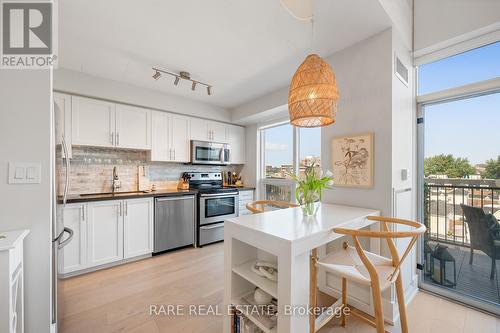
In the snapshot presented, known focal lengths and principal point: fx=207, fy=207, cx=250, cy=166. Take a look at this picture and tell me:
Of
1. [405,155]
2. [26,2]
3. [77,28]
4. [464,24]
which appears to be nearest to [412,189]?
[405,155]

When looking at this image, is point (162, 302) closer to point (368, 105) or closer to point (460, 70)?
point (368, 105)

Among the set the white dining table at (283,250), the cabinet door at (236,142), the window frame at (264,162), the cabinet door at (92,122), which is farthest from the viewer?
the cabinet door at (236,142)

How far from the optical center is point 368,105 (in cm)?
191

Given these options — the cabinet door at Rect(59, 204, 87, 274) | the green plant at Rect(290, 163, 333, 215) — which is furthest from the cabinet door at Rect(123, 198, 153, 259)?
the green plant at Rect(290, 163, 333, 215)

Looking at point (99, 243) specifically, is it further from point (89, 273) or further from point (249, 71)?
point (249, 71)

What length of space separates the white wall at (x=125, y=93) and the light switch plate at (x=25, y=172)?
1.94 meters

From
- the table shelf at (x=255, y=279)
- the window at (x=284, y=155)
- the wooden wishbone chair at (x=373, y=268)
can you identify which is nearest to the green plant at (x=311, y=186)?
the wooden wishbone chair at (x=373, y=268)

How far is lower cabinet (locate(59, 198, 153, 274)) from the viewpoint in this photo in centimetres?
241

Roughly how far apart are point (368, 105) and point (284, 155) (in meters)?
2.04

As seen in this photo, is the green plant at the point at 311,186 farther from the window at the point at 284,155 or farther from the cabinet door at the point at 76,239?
the cabinet door at the point at 76,239

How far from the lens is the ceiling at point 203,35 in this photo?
5.31 ft

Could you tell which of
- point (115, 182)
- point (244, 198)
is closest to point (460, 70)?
point (244, 198)

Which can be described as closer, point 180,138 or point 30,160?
point 30,160

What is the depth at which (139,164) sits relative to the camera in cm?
344
